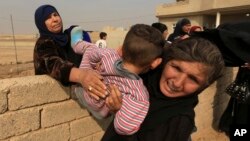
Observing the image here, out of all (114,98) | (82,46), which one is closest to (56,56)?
(82,46)

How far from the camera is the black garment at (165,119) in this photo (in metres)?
1.66

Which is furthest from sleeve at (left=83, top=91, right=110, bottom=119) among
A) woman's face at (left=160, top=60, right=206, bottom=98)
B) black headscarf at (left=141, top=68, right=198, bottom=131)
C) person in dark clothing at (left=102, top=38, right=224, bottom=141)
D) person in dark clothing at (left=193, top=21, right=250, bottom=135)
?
person in dark clothing at (left=193, top=21, right=250, bottom=135)

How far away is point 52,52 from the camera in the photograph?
230 cm

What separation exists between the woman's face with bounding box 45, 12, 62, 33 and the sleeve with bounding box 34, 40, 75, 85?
290 millimetres

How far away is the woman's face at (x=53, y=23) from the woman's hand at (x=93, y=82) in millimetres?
910

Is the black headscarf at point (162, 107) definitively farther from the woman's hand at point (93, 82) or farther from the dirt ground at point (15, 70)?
the dirt ground at point (15, 70)

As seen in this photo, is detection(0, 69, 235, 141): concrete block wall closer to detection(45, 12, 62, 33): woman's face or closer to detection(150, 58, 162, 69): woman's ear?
detection(45, 12, 62, 33): woman's face

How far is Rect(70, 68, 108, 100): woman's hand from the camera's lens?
175cm

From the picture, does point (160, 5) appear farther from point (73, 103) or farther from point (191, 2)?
point (73, 103)

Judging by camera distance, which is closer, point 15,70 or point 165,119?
point 165,119

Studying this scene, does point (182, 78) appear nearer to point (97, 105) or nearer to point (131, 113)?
point (131, 113)

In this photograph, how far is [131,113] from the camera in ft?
5.47

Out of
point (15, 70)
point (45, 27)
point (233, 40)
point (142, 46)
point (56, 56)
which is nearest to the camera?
point (142, 46)

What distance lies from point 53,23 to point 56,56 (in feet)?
2.00
